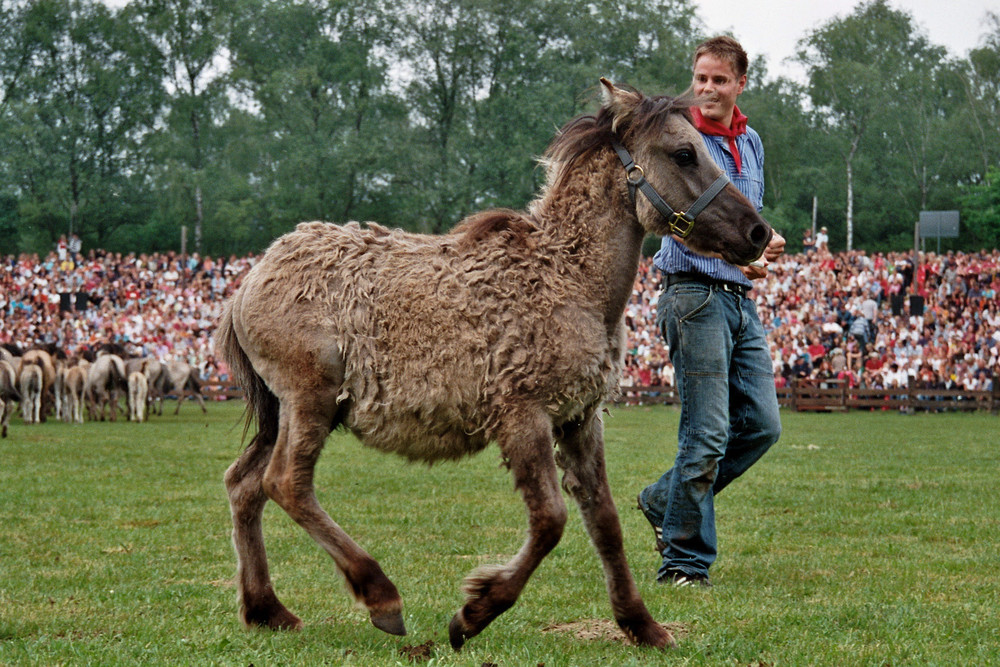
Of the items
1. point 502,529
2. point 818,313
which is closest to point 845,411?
point 818,313

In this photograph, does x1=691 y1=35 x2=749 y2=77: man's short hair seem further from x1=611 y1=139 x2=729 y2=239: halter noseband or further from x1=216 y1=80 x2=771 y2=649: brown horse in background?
x1=611 y1=139 x2=729 y2=239: halter noseband

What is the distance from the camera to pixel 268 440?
5609 millimetres

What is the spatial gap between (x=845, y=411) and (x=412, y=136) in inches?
1456

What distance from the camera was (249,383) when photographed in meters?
5.62

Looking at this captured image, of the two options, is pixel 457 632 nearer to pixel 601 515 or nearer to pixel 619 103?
pixel 601 515

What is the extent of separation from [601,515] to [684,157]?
67.3 inches

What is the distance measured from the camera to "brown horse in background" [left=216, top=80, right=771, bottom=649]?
188 inches

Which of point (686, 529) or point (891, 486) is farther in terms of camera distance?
point (891, 486)

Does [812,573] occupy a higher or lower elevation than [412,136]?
lower

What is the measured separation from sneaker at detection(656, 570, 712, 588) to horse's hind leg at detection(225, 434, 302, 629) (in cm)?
235

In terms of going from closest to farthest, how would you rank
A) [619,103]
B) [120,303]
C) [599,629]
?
[619,103] → [599,629] → [120,303]

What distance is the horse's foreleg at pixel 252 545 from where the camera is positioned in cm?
528

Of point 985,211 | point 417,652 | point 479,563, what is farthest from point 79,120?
point 417,652

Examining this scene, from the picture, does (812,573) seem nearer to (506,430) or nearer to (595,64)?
(506,430)
